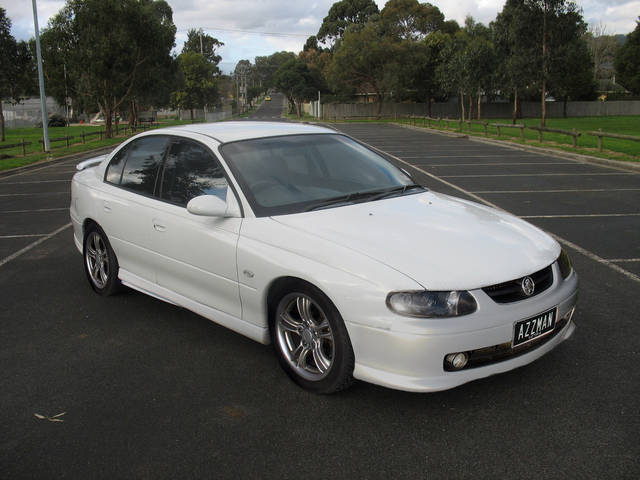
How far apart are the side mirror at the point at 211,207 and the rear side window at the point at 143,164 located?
1.03m

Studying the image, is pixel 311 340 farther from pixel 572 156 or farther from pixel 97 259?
pixel 572 156

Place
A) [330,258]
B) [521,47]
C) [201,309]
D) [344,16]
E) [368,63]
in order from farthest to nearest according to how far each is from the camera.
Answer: [344,16], [368,63], [521,47], [201,309], [330,258]

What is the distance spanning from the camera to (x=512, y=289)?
3291 millimetres

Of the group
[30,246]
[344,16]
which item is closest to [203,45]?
[344,16]

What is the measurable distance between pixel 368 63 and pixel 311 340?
63.9 meters

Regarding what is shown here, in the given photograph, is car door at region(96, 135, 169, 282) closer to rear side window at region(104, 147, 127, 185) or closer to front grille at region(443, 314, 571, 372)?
rear side window at region(104, 147, 127, 185)

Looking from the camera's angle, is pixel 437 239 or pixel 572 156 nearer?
pixel 437 239

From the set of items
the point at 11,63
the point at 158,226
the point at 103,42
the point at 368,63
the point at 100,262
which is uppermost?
the point at 368,63

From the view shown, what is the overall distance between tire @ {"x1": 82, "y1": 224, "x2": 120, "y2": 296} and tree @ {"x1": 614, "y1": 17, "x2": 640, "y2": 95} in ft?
211

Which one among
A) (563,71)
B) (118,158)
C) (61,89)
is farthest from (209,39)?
(118,158)

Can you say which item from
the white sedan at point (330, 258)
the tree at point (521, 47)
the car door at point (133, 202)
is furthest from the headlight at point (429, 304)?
the tree at point (521, 47)

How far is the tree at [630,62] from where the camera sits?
58938 millimetres

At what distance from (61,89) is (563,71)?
31541 mm

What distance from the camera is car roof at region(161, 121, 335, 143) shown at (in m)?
4.57
